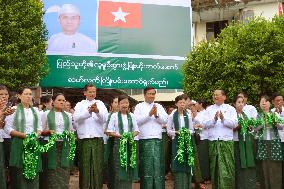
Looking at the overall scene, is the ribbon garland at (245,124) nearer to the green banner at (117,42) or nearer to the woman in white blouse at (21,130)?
the woman in white blouse at (21,130)

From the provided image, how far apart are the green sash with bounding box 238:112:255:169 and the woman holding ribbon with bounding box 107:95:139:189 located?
1.78 metres

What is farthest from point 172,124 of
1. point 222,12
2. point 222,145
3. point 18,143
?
point 222,12

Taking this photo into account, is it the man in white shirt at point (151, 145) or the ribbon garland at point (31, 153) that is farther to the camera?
the man in white shirt at point (151, 145)

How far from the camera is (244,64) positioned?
12.7 metres

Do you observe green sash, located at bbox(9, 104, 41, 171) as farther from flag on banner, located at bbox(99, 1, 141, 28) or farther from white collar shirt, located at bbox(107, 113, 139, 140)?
flag on banner, located at bbox(99, 1, 141, 28)

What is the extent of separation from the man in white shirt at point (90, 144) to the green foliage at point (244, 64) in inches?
262

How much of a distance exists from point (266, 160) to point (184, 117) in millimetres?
1583

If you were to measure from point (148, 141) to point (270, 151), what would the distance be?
2.08 meters

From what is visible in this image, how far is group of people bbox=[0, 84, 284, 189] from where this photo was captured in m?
6.45

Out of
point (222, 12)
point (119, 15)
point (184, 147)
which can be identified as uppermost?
point (222, 12)

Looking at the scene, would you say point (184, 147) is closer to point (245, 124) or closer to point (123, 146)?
point (123, 146)

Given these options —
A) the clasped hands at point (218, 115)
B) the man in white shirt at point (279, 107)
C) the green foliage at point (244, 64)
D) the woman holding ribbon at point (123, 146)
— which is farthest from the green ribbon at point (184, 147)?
the green foliage at point (244, 64)

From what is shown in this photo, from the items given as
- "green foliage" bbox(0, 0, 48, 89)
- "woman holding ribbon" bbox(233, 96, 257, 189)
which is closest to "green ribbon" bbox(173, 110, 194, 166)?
"woman holding ribbon" bbox(233, 96, 257, 189)

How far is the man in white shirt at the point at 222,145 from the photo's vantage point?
7008mm
